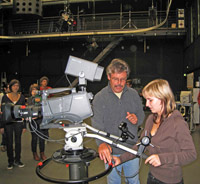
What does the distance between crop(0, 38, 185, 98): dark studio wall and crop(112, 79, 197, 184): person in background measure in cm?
1209

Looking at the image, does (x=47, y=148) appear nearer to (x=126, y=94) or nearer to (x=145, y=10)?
(x=126, y=94)

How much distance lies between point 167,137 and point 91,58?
41.4ft

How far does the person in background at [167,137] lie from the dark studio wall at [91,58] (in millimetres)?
12087

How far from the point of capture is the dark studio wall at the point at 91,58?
44.2 ft

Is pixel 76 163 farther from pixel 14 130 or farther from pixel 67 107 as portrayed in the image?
pixel 14 130

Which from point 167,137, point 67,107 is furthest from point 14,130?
point 167,137

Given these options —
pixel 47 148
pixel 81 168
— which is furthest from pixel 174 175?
pixel 47 148

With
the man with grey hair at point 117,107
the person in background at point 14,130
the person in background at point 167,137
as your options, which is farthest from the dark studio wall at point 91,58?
the person in background at point 167,137

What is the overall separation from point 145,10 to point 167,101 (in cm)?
1305

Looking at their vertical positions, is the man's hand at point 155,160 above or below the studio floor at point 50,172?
above

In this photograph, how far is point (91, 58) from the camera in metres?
13.7

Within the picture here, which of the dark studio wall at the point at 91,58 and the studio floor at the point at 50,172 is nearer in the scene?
the studio floor at the point at 50,172

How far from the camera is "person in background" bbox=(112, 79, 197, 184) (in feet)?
4.00

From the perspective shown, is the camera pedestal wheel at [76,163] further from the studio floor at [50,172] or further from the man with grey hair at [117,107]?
the studio floor at [50,172]
